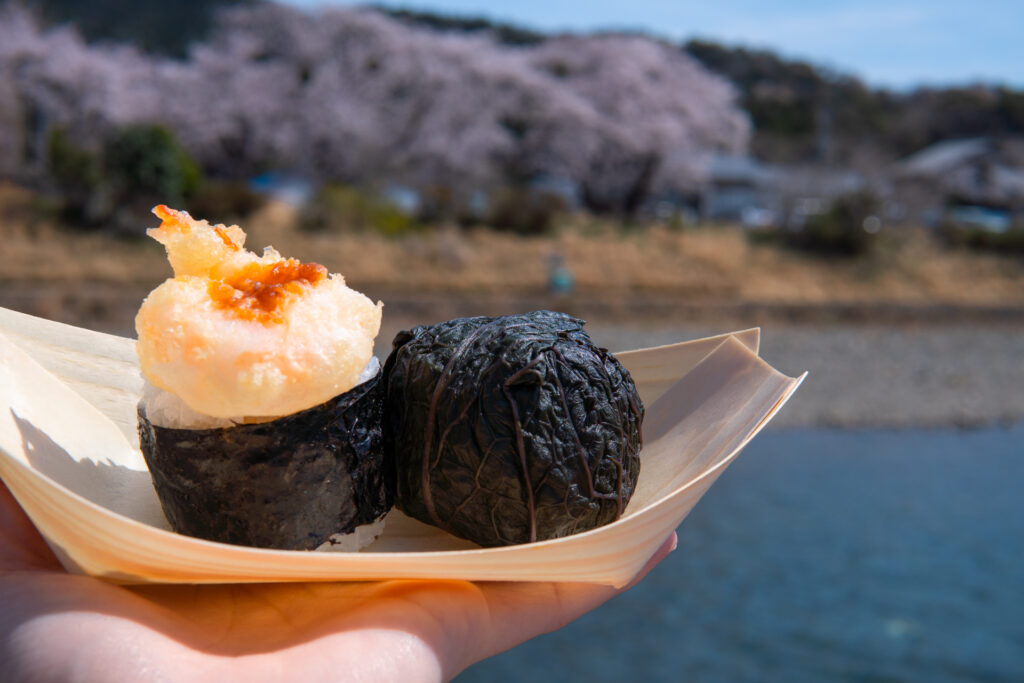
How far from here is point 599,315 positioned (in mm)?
17797

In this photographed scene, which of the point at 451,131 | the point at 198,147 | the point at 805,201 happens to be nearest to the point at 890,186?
the point at 805,201

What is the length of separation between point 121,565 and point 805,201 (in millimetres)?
29796

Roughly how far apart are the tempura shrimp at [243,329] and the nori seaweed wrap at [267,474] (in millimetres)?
57

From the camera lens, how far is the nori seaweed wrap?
5.95 feet

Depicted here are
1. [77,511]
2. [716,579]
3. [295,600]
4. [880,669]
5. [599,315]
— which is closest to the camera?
[77,511]

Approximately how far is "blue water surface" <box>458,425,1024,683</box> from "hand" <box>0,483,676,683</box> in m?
7.29

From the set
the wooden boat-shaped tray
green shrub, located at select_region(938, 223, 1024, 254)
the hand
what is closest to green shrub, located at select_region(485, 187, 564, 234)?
green shrub, located at select_region(938, 223, 1024, 254)

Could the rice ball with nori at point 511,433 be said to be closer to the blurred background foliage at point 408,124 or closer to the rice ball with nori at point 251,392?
the rice ball with nori at point 251,392

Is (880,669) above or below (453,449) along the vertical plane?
below

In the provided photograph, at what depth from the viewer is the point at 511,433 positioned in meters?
1.97

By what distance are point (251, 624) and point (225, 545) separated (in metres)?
0.26

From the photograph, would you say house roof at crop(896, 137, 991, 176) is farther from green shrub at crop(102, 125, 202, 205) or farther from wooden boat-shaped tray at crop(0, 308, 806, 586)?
wooden boat-shaped tray at crop(0, 308, 806, 586)

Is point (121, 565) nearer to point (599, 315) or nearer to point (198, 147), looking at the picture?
point (599, 315)

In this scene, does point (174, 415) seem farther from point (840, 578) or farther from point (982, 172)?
point (982, 172)
